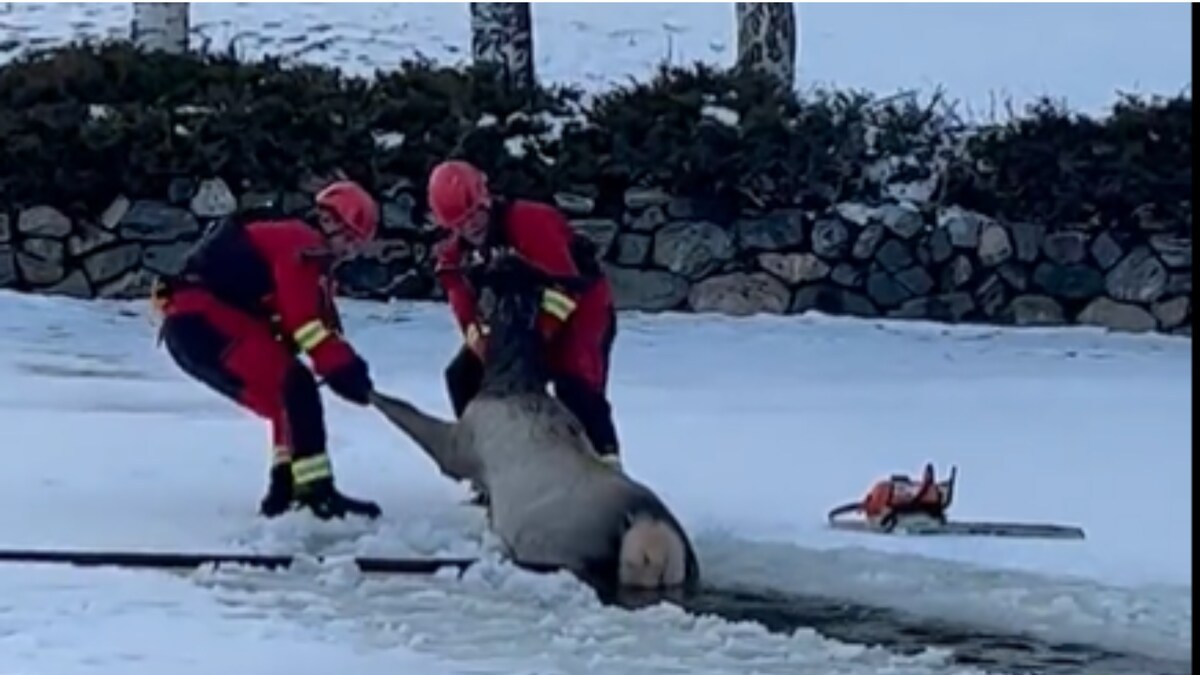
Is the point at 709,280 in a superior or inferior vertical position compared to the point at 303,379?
inferior

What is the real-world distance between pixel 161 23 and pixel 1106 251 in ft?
21.9

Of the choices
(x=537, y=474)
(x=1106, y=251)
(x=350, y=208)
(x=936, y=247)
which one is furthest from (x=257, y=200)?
(x=537, y=474)

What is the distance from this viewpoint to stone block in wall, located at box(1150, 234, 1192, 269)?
55.5 feet

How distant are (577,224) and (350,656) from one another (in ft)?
29.7

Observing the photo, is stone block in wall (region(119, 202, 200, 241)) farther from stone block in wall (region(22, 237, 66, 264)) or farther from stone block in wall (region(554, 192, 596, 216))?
stone block in wall (region(554, 192, 596, 216))

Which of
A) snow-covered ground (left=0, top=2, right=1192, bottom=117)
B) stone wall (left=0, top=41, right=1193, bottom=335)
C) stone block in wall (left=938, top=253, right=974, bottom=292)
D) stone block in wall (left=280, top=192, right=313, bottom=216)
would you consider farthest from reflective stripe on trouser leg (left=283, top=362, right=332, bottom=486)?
snow-covered ground (left=0, top=2, right=1192, bottom=117)

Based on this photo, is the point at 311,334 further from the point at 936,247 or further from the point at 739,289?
the point at 936,247

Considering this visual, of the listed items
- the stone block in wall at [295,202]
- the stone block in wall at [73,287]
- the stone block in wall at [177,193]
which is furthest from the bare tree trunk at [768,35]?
the stone block in wall at [73,287]

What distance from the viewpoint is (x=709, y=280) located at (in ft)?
→ 55.5

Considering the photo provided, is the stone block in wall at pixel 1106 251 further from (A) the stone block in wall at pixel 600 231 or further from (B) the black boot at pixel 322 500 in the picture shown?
(B) the black boot at pixel 322 500

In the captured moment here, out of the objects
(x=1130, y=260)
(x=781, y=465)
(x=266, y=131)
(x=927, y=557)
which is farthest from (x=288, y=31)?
(x=927, y=557)

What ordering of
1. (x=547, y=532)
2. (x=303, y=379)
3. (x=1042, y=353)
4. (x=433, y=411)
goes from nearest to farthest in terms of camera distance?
Answer: (x=547, y=532) → (x=303, y=379) → (x=433, y=411) → (x=1042, y=353)

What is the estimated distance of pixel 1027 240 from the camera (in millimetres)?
16969

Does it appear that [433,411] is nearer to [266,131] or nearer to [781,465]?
[781,465]
